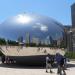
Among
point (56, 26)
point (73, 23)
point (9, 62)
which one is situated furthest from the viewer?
point (73, 23)

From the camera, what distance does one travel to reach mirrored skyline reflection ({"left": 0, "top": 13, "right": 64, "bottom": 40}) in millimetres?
26828

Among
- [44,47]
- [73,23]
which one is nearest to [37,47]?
[44,47]

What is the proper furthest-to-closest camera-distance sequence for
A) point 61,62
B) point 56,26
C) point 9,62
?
point 9,62, point 56,26, point 61,62

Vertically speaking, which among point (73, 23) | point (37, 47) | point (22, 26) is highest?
point (73, 23)

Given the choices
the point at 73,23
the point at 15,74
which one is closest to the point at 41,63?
the point at 15,74

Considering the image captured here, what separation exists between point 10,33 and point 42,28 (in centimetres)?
273

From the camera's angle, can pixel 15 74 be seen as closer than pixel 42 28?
Yes

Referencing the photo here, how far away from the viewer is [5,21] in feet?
95.9

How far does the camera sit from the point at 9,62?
31.8m

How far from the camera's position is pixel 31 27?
27.0m

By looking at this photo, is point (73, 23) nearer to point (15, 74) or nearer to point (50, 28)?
point (50, 28)

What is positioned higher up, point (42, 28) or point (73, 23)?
point (73, 23)

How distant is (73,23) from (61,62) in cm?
9266

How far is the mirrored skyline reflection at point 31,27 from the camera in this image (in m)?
26.8
